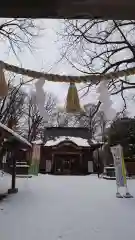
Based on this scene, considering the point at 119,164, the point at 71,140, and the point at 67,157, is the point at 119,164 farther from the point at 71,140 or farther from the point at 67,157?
the point at 67,157

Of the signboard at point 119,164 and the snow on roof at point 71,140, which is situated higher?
the snow on roof at point 71,140

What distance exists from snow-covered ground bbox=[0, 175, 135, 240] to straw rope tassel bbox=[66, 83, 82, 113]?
3765 mm

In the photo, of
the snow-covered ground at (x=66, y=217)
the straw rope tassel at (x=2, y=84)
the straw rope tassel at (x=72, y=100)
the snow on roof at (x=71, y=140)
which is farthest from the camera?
the snow on roof at (x=71, y=140)

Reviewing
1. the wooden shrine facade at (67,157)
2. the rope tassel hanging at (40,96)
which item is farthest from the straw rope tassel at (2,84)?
the wooden shrine facade at (67,157)

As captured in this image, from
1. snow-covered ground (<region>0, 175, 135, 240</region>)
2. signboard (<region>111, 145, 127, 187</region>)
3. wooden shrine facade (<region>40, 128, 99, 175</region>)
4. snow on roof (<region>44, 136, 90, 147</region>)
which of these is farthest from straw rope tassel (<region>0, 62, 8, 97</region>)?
snow on roof (<region>44, 136, 90, 147</region>)

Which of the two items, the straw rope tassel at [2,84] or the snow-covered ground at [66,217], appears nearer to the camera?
the straw rope tassel at [2,84]

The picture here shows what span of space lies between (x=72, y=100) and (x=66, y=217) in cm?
527

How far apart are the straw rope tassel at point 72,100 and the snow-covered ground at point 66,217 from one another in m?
3.77

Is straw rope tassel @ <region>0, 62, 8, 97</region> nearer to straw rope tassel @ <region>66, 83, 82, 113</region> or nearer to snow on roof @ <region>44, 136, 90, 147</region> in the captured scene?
straw rope tassel @ <region>66, 83, 82, 113</region>

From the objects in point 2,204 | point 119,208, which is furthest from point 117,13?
point 2,204

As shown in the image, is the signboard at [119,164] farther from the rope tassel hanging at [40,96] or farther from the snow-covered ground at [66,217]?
the rope tassel hanging at [40,96]

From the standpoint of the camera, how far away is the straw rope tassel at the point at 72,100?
201 centimetres

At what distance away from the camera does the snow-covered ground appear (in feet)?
17.8

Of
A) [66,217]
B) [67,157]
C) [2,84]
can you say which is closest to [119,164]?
[66,217]
